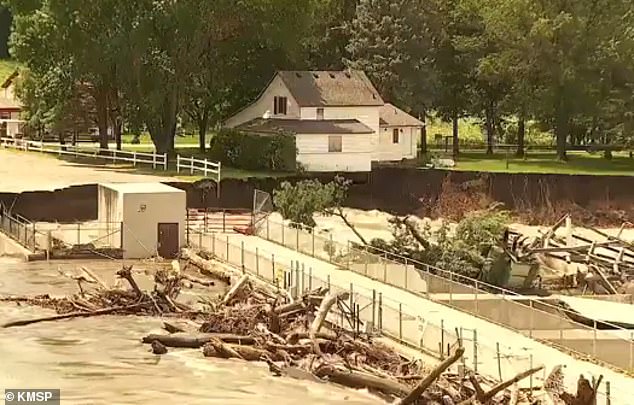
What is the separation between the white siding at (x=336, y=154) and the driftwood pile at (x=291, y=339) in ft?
102

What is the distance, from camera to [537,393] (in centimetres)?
2319

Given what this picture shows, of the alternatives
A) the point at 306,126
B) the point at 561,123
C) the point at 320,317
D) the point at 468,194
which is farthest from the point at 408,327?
the point at 561,123

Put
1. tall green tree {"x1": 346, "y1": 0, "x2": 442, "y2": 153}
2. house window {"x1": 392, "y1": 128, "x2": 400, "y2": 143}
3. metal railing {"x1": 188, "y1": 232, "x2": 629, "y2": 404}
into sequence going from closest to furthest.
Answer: metal railing {"x1": 188, "y1": 232, "x2": 629, "y2": 404}
house window {"x1": 392, "y1": 128, "x2": 400, "y2": 143}
tall green tree {"x1": 346, "y1": 0, "x2": 442, "y2": 153}

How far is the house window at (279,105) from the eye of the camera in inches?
2945

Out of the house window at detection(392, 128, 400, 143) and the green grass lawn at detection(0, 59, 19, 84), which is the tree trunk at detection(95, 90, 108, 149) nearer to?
the house window at detection(392, 128, 400, 143)

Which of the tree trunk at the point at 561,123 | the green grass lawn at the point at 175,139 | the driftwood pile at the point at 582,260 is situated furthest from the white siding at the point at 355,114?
the green grass lawn at the point at 175,139

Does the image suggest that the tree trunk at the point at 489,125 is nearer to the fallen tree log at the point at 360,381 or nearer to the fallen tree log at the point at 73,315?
the fallen tree log at the point at 73,315

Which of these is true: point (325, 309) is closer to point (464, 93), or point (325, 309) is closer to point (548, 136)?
point (464, 93)

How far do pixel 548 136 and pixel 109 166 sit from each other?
169 feet

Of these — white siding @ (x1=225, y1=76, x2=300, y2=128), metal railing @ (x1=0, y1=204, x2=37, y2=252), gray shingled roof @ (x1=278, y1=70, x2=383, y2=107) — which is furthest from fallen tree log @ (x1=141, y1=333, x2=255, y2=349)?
white siding @ (x1=225, y1=76, x2=300, y2=128)

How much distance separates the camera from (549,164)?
77.6m

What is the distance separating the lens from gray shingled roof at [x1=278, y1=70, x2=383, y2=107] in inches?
2916

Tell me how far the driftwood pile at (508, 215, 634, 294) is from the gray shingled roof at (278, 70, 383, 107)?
28.8 metres

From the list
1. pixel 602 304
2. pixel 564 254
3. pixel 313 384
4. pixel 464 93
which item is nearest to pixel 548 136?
pixel 464 93
